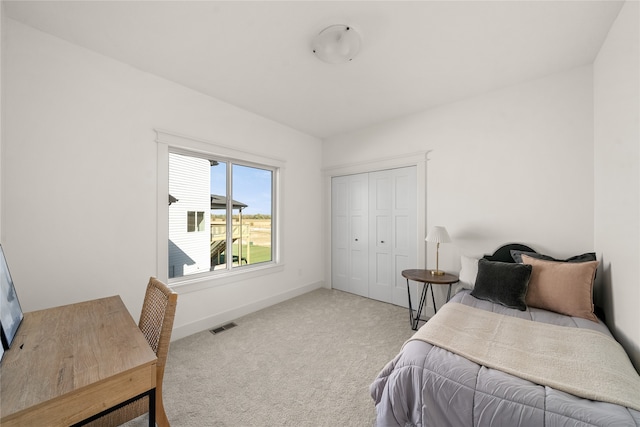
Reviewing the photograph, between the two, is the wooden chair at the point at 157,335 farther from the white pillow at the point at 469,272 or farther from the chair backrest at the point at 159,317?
the white pillow at the point at 469,272

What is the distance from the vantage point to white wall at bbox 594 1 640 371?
4.99ft

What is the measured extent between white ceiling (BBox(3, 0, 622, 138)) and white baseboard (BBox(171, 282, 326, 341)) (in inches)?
101

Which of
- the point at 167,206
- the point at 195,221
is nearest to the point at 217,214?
the point at 195,221

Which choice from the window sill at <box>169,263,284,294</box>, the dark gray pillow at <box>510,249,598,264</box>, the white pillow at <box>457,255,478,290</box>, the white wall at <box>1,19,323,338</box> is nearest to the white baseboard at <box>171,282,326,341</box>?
the white wall at <box>1,19,323,338</box>

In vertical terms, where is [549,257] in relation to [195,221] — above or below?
below

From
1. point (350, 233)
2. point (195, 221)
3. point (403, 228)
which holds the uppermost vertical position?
point (195, 221)

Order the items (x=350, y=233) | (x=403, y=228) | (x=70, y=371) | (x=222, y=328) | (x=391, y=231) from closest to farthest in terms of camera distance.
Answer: (x=70, y=371), (x=222, y=328), (x=403, y=228), (x=391, y=231), (x=350, y=233)

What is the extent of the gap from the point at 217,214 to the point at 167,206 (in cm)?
64

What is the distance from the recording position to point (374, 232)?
3.83m

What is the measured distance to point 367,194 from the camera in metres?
3.89

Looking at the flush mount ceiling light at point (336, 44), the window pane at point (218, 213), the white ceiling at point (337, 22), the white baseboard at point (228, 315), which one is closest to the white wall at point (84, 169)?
the white baseboard at point (228, 315)

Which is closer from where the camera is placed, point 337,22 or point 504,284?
point 337,22

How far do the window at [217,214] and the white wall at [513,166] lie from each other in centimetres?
220

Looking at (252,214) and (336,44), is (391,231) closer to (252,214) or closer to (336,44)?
(252,214)
